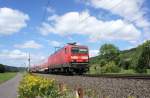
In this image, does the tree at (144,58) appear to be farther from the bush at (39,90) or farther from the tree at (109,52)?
the bush at (39,90)

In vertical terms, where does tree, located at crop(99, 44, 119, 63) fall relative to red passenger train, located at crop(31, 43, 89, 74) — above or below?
above

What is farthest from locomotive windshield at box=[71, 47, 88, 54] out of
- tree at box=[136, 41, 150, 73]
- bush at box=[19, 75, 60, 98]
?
tree at box=[136, 41, 150, 73]

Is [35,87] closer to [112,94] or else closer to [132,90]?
[112,94]

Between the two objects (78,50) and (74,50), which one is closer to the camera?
(74,50)

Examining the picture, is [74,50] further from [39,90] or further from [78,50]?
[39,90]

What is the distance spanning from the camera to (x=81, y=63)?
130 feet

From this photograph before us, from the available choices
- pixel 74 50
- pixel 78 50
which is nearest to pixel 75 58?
pixel 74 50

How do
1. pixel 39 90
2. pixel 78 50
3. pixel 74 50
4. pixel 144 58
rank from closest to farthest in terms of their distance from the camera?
pixel 39 90 < pixel 74 50 < pixel 78 50 < pixel 144 58

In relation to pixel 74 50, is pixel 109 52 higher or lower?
higher

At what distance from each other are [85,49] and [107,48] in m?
113

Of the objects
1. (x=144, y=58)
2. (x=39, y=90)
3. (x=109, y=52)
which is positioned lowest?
(x=39, y=90)

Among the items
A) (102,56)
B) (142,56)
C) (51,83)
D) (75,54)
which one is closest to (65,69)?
(75,54)

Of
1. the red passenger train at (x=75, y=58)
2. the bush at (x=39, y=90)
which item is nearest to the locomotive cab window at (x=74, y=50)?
the red passenger train at (x=75, y=58)

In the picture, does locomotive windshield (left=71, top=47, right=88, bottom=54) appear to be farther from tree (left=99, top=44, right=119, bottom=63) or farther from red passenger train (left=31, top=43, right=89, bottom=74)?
tree (left=99, top=44, right=119, bottom=63)
